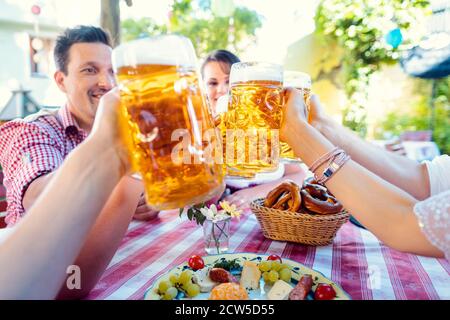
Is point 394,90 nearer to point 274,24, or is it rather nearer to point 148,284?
point 274,24

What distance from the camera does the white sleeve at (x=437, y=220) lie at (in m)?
0.81

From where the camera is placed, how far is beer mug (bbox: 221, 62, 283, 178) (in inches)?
38.9

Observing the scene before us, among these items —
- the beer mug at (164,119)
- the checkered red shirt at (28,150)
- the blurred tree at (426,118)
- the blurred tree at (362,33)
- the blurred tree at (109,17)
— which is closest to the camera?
the beer mug at (164,119)

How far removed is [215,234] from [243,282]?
0.36 meters

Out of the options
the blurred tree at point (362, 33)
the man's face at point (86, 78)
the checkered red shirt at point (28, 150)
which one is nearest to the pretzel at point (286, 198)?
the checkered red shirt at point (28, 150)

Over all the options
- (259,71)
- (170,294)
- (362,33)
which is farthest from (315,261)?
(362,33)

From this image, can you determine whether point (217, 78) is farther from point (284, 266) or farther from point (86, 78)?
point (284, 266)

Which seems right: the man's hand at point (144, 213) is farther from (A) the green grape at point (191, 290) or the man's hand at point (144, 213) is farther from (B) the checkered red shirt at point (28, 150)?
(A) the green grape at point (191, 290)

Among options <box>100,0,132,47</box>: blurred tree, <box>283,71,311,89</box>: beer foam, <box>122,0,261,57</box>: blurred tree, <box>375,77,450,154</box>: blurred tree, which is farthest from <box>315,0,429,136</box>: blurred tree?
<box>283,71,311,89</box>: beer foam

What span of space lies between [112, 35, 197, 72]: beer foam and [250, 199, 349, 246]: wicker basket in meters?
0.80

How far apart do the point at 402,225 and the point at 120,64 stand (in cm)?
78

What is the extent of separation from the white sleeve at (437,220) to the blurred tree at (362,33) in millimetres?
7004
